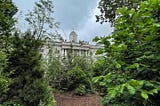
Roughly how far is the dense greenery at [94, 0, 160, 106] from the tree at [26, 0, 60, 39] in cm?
1364

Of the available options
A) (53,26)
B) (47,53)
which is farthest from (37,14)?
(47,53)

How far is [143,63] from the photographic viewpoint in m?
2.56

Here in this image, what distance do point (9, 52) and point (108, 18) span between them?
287 inches

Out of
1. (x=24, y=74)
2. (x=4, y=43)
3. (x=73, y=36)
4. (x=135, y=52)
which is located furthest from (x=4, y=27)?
(x=73, y=36)

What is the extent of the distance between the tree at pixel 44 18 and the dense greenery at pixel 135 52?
537 inches

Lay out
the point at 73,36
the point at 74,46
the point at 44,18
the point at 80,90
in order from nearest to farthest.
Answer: the point at 80,90 → the point at 44,18 → the point at 74,46 → the point at 73,36

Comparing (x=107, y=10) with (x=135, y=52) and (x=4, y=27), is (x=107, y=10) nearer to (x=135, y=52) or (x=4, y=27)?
(x=4, y=27)

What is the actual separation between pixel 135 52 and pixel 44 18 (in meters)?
14.1

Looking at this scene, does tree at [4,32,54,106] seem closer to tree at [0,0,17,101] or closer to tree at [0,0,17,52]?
tree at [0,0,17,101]

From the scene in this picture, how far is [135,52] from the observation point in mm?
2648

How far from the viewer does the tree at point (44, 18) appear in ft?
53.0

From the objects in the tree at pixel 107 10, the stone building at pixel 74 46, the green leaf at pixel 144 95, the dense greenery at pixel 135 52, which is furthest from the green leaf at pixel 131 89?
the stone building at pixel 74 46

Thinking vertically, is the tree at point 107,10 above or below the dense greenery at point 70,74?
above

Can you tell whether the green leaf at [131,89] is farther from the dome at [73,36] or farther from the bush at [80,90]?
the dome at [73,36]
